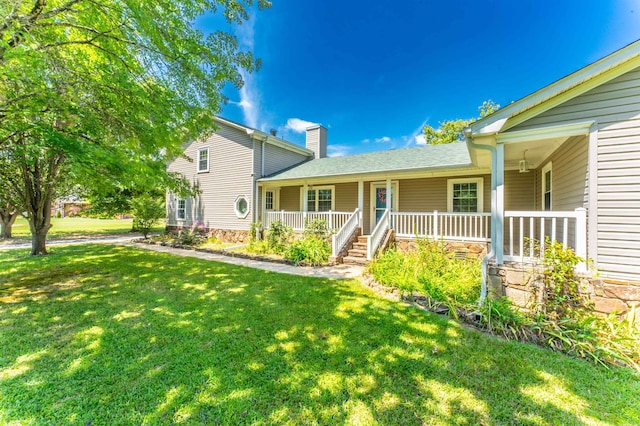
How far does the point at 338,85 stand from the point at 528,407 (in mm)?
14707

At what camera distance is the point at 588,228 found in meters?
3.98

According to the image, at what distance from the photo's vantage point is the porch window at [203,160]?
1319 cm

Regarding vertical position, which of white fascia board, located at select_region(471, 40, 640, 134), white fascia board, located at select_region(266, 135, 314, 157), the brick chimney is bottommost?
white fascia board, located at select_region(471, 40, 640, 134)

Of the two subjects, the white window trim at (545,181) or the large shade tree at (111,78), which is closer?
the large shade tree at (111,78)

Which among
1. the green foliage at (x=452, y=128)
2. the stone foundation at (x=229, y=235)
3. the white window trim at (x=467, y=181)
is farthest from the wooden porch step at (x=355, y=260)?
the green foliage at (x=452, y=128)

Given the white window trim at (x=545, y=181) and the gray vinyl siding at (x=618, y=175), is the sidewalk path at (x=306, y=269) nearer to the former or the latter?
the gray vinyl siding at (x=618, y=175)

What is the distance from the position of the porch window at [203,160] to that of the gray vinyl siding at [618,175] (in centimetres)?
1381

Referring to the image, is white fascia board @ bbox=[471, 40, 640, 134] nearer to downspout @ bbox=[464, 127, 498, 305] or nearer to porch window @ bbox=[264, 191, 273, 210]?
downspout @ bbox=[464, 127, 498, 305]

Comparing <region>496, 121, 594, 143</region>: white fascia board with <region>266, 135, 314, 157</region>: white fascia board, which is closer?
<region>496, 121, 594, 143</region>: white fascia board

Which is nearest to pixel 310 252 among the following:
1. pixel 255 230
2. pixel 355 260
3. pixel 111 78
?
pixel 355 260

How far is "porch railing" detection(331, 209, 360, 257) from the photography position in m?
8.11

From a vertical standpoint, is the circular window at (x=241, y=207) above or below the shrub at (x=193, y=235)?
above

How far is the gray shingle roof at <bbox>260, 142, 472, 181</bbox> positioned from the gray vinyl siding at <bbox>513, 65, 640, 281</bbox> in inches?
143

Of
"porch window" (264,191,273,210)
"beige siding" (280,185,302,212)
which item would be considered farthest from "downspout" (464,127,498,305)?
"porch window" (264,191,273,210)
